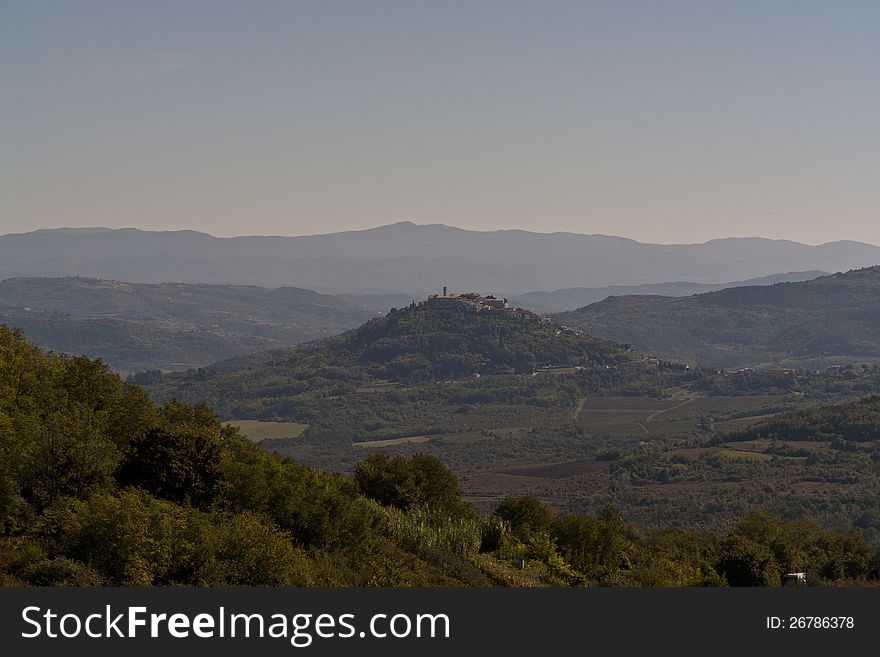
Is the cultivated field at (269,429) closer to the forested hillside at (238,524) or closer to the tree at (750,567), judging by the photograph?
the forested hillside at (238,524)

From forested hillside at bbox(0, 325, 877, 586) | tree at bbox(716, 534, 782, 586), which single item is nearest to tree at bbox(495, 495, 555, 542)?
forested hillside at bbox(0, 325, 877, 586)

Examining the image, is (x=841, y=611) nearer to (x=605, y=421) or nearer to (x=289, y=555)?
(x=289, y=555)

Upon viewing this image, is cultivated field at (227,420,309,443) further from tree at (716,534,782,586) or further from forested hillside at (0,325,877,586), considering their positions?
tree at (716,534,782,586)

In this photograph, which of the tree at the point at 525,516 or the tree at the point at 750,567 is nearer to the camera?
the tree at the point at 750,567

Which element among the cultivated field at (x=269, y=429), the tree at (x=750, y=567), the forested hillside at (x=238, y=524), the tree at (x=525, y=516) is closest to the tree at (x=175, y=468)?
the forested hillside at (x=238, y=524)

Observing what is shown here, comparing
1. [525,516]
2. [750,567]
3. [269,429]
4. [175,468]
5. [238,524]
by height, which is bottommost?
[269,429]

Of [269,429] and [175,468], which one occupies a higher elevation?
[175,468]

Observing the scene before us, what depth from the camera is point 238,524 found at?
70.6ft

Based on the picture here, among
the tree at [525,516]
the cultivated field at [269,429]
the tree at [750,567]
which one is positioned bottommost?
the cultivated field at [269,429]

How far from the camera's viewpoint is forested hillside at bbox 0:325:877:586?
1959cm

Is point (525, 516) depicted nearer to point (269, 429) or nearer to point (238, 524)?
point (238, 524)

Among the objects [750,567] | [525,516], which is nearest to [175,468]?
[750,567]

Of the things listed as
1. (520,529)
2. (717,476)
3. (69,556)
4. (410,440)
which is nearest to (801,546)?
(520,529)

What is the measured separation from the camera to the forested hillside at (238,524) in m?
19.6
